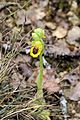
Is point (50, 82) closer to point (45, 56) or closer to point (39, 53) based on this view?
point (45, 56)

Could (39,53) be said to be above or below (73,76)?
above

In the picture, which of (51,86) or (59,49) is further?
(59,49)

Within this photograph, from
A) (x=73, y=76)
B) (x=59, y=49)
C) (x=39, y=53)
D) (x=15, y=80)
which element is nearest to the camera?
(x=39, y=53)

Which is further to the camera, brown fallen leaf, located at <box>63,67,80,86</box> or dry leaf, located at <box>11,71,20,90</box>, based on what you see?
brown fallen leaf, located at <box>63,67,80,86</box>

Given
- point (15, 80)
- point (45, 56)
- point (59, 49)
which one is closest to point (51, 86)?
point (15, 80)

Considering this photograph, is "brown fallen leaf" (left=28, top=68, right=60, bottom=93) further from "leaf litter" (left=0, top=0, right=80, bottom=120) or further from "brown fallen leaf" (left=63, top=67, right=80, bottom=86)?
"brown fallen leaf" (left=63, top=67, right=80, bottom=86)

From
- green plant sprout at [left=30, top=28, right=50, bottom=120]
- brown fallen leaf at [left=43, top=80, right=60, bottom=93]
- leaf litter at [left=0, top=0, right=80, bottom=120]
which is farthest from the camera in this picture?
brown fallen leaf at [left=43, top=80, right=60, bottom=93]

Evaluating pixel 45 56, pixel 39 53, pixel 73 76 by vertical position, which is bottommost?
pixel 73 76

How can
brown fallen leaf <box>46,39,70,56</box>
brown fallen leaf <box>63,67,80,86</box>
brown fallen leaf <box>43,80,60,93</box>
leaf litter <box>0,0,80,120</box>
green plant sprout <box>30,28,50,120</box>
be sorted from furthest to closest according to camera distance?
→ 1. brown fallen leaf <box>46,39,70,56</box>
2. brown fallen leaf <box>63,67,80,86</box>
3. brown fallen leaf <box>43,80,60,93</box>
4. leaf litter <box>0,0,80,120</box>
5. green plant sprout <box>30,28,50,120</box>

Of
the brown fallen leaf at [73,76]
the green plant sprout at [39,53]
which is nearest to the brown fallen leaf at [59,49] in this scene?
the brown fallen leaf at [73,76]

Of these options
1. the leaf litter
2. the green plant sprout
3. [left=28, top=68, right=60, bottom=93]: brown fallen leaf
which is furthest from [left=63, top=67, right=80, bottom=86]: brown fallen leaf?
the green plant sprout

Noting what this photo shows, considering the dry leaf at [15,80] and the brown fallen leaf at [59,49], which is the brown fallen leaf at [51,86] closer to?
the dry leaf at [15,80]

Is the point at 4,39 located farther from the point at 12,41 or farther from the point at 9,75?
the point at 9,75
